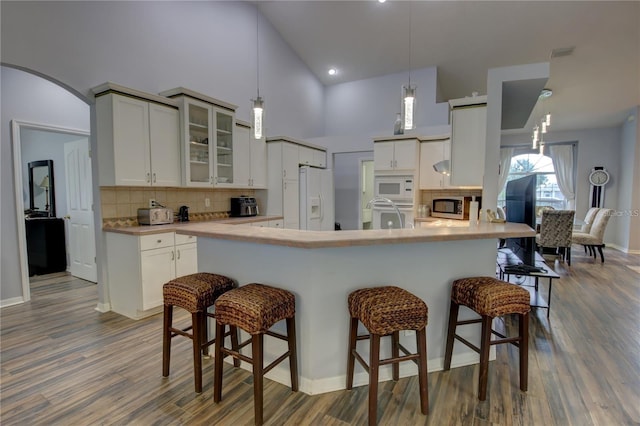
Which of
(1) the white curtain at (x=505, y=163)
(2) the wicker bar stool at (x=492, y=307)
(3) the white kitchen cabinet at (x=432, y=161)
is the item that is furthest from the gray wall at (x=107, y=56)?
(1) the white curtain at (x=505, y=163)

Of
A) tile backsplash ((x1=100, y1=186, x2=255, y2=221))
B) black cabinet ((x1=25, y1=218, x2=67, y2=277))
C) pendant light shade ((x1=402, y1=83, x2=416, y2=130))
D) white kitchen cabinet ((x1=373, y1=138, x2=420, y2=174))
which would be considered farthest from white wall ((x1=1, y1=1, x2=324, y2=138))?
pendant light shade ((x1=402, y1=83, x2=416, y2=130))

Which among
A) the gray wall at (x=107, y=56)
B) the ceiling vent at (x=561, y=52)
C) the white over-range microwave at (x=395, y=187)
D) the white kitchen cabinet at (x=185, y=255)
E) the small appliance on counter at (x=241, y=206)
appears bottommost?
the white kitchen cabinet at (x=185, y=255)

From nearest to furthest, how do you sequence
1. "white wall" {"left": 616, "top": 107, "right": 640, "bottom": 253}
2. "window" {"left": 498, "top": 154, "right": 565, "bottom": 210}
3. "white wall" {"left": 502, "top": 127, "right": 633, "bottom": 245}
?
1. "white wall" {"left": 616, "top": 107, "right": 640, "bottom": 253}
2. "white wall" {"left": 502, "top": 127, "right": 633, "bottom": 245}
3. "window" {"left": 498, "top": 154, "right": 565, "bottom": 210}

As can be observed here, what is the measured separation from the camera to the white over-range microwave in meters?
4.84

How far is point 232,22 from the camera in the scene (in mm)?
4660

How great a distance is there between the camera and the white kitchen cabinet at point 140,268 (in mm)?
2953

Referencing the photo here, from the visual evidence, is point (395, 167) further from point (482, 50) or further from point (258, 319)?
point (258, 319)

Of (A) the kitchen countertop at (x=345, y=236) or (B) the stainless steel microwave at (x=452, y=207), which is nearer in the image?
(A) the kitchen countertop at (x=345, y=236)

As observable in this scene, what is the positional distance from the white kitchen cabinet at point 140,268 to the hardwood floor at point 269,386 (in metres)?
0.20

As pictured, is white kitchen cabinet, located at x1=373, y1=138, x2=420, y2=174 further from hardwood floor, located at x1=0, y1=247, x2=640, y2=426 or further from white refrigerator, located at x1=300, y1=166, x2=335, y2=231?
hardwood floor, located at x1=0, y1=247, x2=640, y2=426

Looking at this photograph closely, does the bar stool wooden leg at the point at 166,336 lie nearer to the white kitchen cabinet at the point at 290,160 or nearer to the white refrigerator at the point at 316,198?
the white kitchen cabinet at the point at 290,160

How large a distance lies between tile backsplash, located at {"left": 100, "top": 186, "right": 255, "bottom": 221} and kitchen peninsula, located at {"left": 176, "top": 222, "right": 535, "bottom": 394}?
1.69m

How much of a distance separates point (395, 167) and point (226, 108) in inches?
107

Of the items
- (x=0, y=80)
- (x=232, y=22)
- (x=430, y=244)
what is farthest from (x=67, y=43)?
(x=430, y=244)
